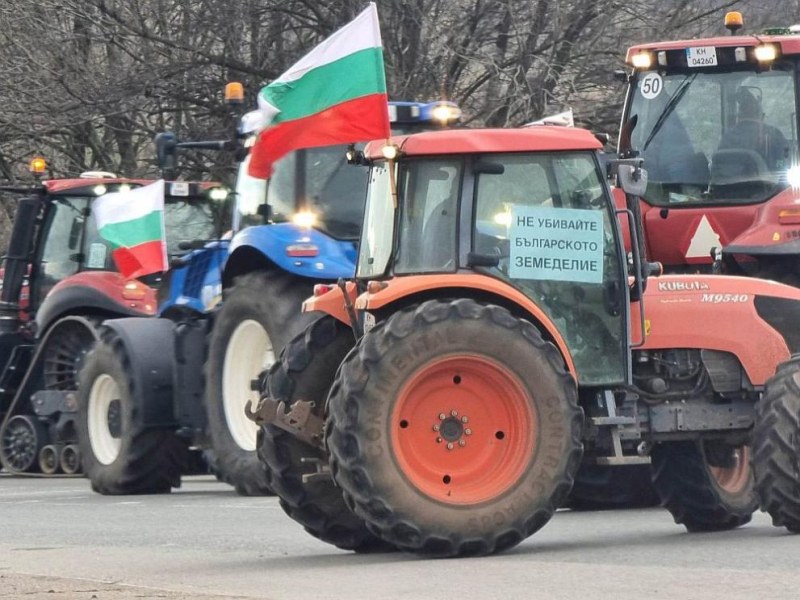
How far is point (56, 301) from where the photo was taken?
1709 cm

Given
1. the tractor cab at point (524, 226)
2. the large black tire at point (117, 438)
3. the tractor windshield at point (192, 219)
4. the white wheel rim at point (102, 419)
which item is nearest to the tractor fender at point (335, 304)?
the tractor cab at point (524, 226)

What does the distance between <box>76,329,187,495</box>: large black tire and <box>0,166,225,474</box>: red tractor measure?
3.02 feet

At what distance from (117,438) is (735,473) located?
6.46 metres

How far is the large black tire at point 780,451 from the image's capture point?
30.6 feet

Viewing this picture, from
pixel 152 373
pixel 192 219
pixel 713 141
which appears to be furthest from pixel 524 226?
pixel 192 219

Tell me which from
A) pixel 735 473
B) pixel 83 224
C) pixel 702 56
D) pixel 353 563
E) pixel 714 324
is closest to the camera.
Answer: pixel 353 563

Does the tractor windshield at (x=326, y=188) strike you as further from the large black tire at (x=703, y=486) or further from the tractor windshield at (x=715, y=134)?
the large black tire at (x=703, y=486)

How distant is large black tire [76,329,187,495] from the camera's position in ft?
49.8

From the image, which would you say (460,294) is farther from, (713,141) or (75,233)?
(75,233)

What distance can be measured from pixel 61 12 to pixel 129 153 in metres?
2.36

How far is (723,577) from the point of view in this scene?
7.77 metres

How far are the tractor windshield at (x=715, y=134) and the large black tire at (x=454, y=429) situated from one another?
4695 mm

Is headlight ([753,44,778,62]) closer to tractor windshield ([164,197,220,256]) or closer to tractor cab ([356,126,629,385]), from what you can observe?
tractor cab ([356,126,629,385])

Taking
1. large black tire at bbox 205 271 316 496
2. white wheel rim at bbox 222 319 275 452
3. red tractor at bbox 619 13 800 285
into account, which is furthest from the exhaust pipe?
red tractor at bbox 619 13 800 285
